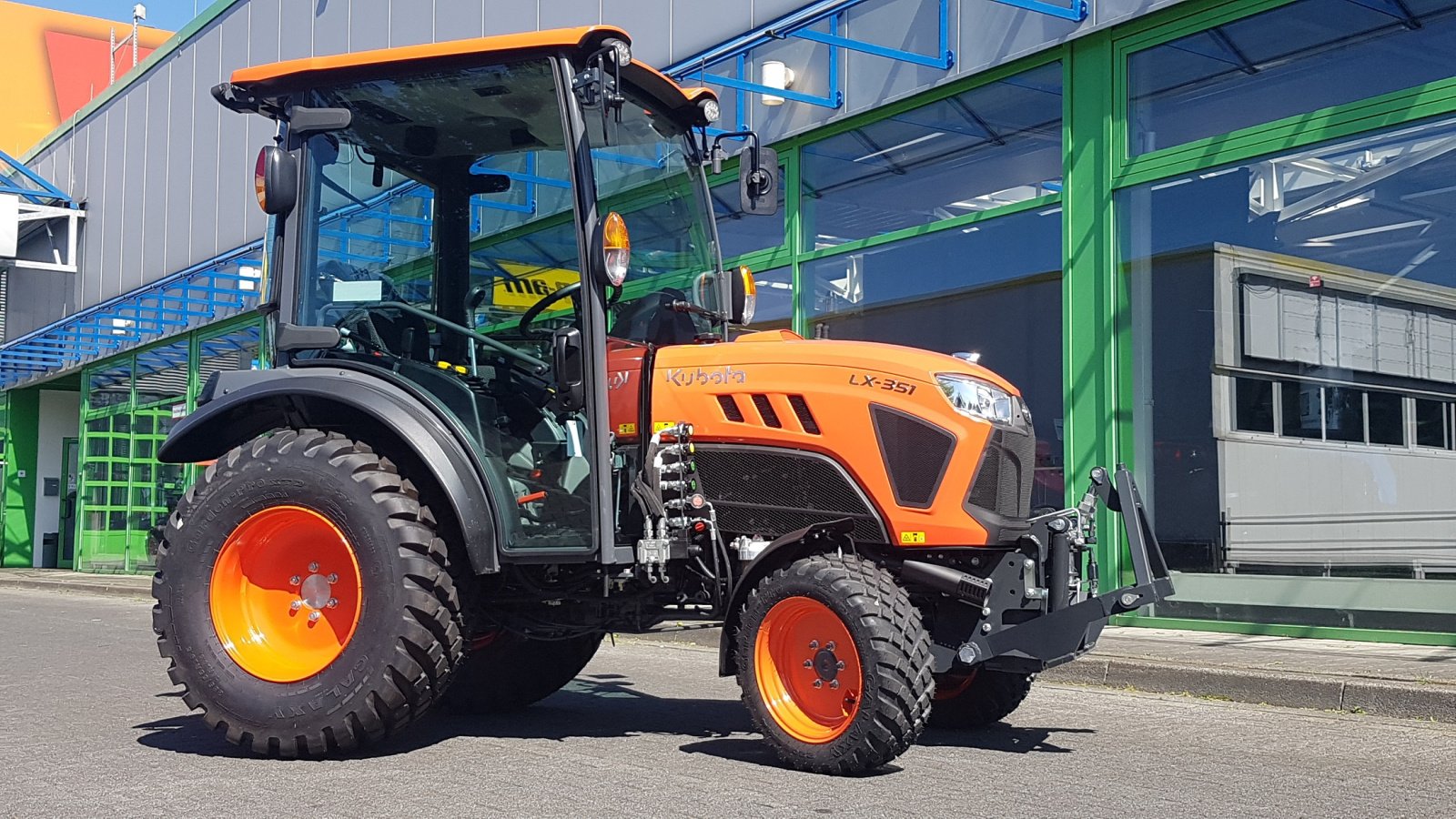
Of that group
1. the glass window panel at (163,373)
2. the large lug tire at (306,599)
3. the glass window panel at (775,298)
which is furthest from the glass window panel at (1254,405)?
the glass window panel at (163,373)

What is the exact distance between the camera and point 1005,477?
5.59m

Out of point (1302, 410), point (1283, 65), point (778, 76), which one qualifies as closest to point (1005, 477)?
point (1302, 410)

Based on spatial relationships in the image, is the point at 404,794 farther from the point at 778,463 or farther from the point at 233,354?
the point at 233,354

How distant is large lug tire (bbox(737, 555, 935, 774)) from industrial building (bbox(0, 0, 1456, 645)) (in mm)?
1685

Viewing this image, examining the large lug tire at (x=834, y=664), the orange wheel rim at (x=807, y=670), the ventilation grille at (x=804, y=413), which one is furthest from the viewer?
the ventilation grille at (x=804, y=413)

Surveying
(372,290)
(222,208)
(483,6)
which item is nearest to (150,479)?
(222,208)

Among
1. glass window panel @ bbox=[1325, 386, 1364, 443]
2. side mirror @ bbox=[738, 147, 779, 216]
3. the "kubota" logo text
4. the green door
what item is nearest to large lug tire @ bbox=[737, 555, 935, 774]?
the "kubota" logo text

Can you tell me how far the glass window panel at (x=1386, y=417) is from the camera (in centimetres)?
973

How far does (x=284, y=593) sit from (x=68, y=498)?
94.8ft

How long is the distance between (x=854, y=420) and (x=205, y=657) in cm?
270

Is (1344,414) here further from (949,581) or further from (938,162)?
(949,581)

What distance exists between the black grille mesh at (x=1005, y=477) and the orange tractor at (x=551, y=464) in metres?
0.02

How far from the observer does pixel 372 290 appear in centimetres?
613

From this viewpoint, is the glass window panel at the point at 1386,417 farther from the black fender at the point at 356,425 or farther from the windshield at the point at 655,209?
the black fender at the point at 356,425
